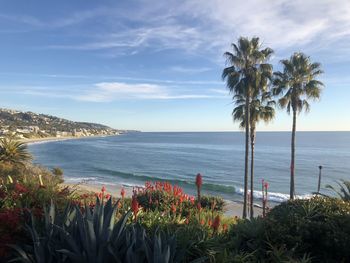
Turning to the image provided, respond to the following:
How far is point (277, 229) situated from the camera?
6406 millimetres

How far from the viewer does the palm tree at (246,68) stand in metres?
21.3

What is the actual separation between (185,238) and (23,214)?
2.71 m

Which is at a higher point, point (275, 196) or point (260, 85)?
A: point (260, 85)

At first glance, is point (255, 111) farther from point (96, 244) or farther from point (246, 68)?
point (96, 244)

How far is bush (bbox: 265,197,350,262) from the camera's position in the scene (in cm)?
612

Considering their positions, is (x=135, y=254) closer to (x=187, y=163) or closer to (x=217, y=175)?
(x=217, y=175)

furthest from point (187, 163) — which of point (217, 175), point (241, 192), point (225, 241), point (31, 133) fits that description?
point (31, 133)

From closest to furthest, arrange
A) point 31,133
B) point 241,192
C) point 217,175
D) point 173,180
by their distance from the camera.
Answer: point 241,192
point 173,180
point 217,175
point 31,133

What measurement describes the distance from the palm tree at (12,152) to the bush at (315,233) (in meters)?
14.7

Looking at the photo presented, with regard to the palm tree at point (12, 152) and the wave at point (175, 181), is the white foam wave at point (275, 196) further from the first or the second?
the palm tree at point (12, 152)

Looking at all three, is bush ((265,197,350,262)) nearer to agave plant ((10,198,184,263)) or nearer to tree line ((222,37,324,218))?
agave plant ((10,198,184,263))

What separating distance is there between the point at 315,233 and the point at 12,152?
1567 cm

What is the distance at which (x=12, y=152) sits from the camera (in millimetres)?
17859

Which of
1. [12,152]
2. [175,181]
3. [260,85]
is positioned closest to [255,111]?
[260,85]
